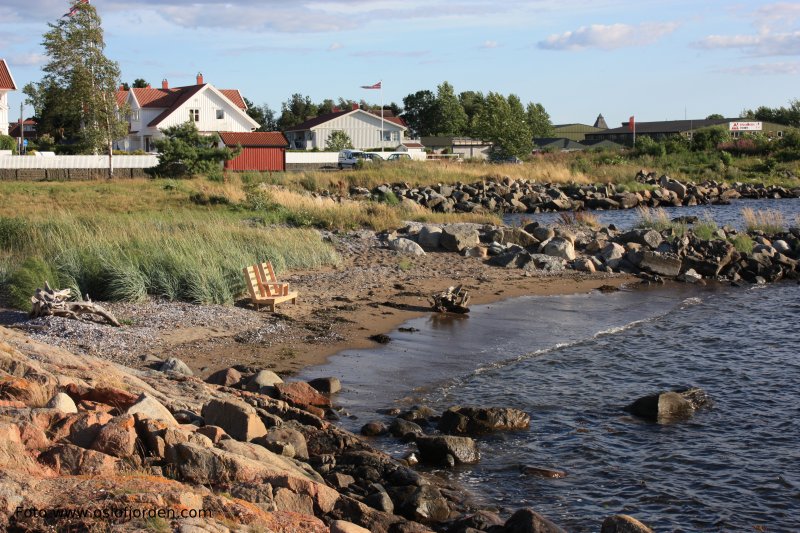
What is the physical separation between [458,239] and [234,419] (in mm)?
16312

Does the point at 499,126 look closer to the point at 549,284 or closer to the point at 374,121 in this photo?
the point at 374,121

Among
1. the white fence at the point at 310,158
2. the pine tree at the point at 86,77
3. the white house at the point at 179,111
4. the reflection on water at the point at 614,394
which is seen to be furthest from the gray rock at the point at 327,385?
the white house at the point at 179,111

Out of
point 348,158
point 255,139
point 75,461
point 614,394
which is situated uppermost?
point 255,139

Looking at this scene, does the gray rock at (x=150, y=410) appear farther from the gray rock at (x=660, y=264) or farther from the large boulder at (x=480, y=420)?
the gray rock at (x=660, y=264)

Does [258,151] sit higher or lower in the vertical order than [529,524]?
higher

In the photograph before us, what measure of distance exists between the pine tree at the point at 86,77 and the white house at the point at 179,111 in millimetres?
20654

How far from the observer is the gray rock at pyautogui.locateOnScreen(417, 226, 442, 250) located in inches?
982

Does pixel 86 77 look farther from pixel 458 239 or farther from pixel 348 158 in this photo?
pixel 458 239

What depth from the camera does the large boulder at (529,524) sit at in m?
7.75

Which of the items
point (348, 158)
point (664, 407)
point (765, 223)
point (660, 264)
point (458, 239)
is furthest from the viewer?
point (348, 158)

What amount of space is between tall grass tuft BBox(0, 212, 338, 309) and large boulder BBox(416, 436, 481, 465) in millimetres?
7308

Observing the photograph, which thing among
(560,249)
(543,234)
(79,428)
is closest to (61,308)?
(79,428)

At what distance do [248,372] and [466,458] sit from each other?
388 cm

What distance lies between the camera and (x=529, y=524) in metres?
7.79
